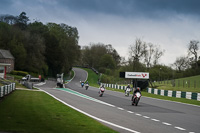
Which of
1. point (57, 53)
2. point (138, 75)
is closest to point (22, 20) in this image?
point (57, 53)

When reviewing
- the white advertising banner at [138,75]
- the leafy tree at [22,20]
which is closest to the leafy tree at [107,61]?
the leafy tree at [22,20]

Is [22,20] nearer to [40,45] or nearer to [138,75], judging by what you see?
[40,45]

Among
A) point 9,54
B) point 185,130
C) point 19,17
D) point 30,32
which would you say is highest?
point 19,17

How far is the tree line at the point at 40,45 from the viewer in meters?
90.4

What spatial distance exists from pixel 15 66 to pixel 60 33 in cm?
3008

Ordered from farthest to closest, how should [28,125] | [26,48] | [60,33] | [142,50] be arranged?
[60,33], [26,48], [142,50], [28,125]

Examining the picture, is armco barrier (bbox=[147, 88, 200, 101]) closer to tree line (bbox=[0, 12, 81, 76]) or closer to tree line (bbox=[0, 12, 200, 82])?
tree line (bbox=[0, 12, 200, 82])

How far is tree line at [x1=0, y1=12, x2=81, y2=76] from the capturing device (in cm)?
9044

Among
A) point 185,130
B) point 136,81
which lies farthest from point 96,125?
point 136,81

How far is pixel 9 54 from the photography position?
87625mm

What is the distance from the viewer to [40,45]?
93.5 m

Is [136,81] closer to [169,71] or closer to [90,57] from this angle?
[169,71]

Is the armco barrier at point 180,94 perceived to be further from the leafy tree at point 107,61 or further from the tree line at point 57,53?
the leafy tree at point 107,61

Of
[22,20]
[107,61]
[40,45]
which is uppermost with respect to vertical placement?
[22,20]
